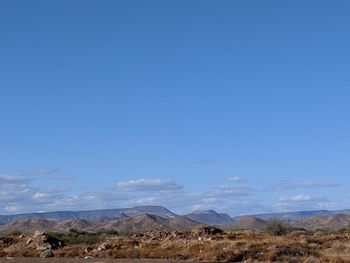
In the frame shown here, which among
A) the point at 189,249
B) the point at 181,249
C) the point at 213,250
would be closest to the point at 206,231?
the point at 181,249

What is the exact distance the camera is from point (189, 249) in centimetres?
5434

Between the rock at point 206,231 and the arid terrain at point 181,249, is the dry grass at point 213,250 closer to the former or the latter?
the arid terrain at point 181,249

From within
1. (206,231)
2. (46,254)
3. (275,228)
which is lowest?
(46,254)

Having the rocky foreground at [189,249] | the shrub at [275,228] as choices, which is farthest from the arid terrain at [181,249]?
the shrub at [275,228]

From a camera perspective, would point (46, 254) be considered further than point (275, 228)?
No

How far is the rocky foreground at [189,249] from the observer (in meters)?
49.0


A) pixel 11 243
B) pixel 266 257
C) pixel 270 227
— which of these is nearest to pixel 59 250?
pixel 11 243

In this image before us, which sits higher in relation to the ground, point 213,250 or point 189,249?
point 189,249

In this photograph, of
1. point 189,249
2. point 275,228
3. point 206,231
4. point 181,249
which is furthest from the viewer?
point 275,228

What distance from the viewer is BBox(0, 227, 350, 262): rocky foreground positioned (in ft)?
161

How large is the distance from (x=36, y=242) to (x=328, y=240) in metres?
27.4

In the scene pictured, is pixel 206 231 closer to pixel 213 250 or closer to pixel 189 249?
pixel 189 249

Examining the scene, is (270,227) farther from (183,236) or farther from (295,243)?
(295,243)

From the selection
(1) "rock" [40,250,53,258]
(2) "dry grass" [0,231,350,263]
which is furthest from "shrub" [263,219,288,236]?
(1) "rock" [40,250,53,258]
